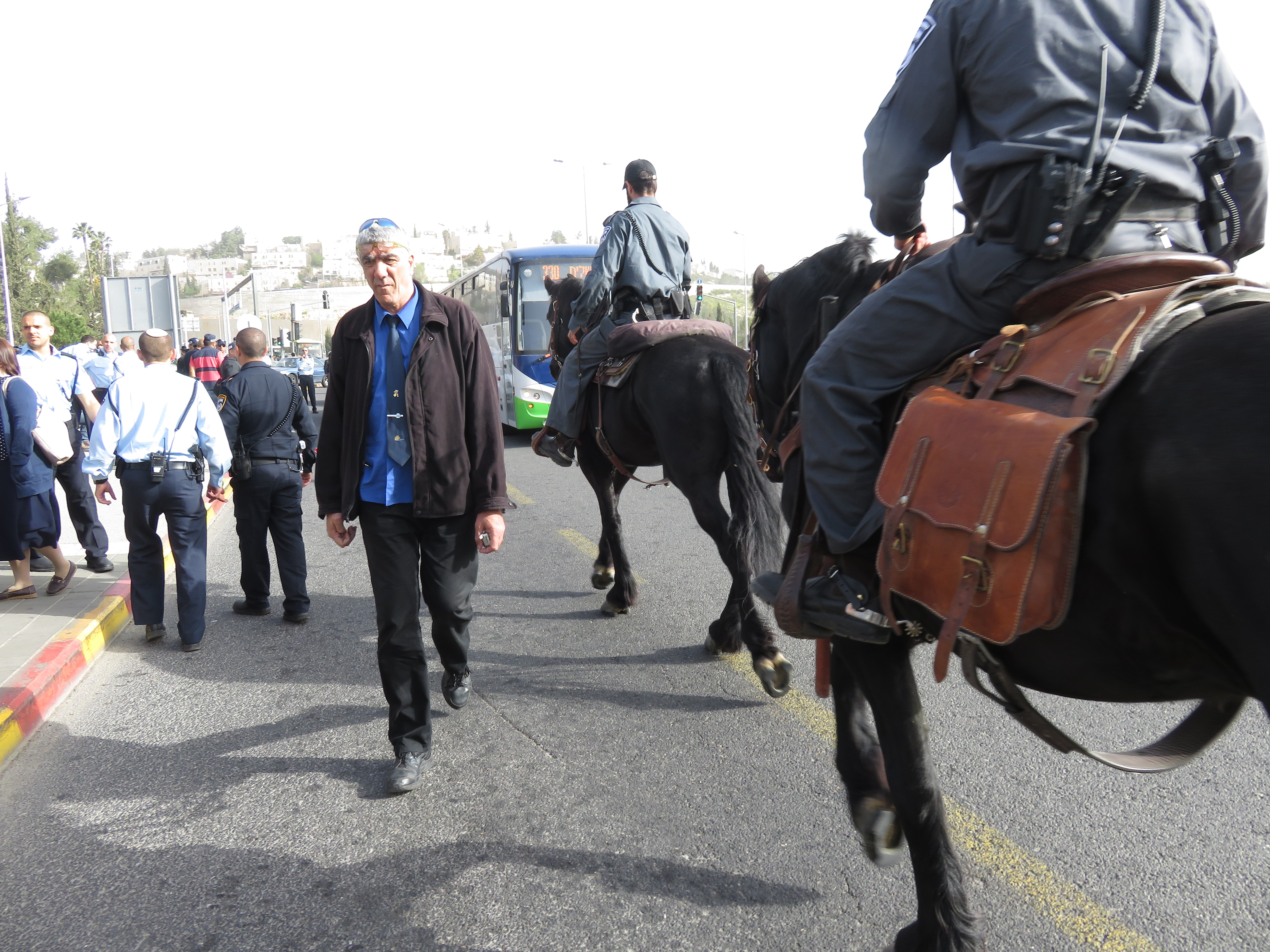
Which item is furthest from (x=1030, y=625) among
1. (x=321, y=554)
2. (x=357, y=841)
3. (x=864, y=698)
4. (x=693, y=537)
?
(x=321, y=554)

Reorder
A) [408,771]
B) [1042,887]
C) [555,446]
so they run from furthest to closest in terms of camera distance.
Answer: [555,446]
[408,771]
[1042,887]

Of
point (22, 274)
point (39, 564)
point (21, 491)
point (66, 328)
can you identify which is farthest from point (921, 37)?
point (22, 274)

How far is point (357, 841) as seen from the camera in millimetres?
3283

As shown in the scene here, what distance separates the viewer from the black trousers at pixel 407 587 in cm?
379

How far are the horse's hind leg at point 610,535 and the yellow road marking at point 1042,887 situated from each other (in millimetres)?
2804

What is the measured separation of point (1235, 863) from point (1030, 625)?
71.0 inches

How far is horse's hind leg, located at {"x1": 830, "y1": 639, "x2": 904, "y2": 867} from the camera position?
8.34 feet

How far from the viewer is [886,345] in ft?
7.33

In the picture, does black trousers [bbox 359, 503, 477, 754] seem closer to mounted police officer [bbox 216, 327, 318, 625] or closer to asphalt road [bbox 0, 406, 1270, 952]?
asphalt road [bbox 0, 406, 1270, 952]

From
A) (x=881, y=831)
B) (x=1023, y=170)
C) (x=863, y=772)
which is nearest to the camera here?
(x=1023, y=170)

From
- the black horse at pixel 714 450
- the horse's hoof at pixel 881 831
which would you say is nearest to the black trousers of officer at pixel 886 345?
the horse's hoof at pixel 881 831

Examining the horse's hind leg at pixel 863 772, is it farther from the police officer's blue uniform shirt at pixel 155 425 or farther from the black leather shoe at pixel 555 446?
the police officer's blue uniform shirt at pixel 155 425

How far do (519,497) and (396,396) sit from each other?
22.2ft

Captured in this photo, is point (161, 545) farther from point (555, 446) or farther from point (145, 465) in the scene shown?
point (555, 446)
